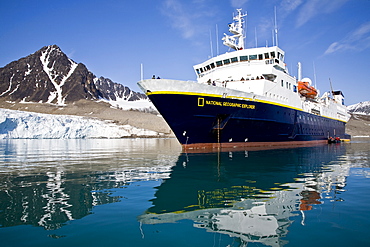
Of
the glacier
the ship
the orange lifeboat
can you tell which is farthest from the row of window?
the glacier

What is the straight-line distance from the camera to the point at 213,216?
428cm

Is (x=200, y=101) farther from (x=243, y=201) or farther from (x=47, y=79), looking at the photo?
(x=47, y=79)

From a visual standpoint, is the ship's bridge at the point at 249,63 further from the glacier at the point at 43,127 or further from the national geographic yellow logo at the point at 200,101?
the glacier at the point at 43,127

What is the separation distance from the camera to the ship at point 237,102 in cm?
1689

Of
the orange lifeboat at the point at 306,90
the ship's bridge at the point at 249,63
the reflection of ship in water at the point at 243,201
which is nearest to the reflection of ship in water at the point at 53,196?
the reflection of ship in water at the point at 243,201

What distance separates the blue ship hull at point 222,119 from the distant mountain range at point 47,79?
147015mm

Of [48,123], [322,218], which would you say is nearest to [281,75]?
[322,218]

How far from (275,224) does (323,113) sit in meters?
34.8

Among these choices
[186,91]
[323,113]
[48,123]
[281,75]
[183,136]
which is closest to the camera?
[186,91]

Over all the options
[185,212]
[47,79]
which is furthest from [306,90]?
[47,79]

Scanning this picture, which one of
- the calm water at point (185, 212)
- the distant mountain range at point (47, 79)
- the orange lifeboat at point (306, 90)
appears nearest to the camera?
the calm water at point (185, 212)

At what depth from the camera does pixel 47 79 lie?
158000mm

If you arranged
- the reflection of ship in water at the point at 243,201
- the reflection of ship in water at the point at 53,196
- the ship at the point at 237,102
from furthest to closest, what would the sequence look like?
the ship at the point at 237,102 → the reflection of ship in water at the point at 53,196 → the reflection of ship in water at the point at 243,201

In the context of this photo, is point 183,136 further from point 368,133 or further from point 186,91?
point 368,133
